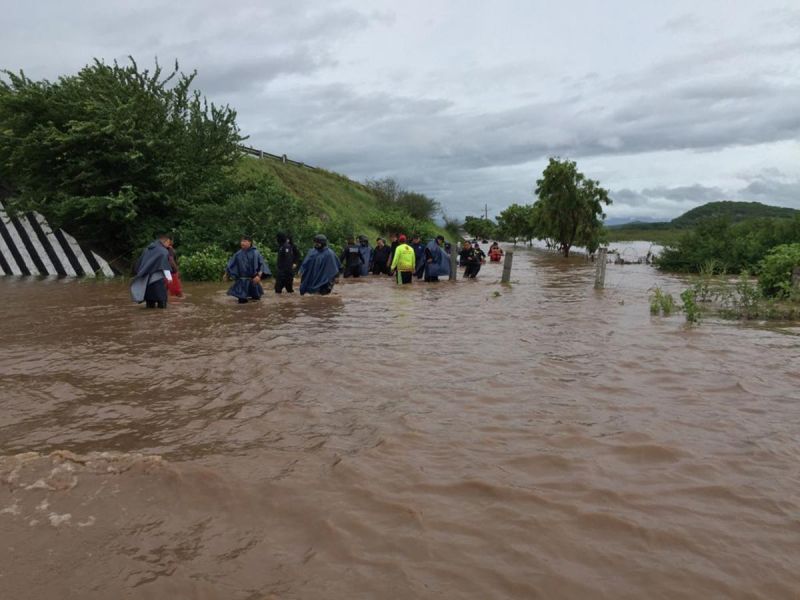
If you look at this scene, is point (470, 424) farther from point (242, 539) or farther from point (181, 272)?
point (181, 272)

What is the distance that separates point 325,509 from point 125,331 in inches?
254

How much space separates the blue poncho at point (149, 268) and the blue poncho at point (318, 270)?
11.1 ft

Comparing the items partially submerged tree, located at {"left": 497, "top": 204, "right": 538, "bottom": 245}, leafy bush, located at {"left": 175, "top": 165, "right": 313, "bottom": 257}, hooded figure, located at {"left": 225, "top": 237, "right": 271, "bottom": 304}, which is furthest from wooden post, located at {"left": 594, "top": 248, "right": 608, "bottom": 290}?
partially submerged tree, located at {"left": 497, "top": 204, "right": 538, "bottom": 245}

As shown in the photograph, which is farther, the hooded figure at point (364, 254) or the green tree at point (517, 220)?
the green tree at point (517, 220)

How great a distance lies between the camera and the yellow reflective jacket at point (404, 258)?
673 inches

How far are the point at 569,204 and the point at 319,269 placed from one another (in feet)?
99.8

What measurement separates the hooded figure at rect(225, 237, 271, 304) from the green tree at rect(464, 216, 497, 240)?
96.8 meters

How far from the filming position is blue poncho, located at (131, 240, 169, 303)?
1060 centimetres

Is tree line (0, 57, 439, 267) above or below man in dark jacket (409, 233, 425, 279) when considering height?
above

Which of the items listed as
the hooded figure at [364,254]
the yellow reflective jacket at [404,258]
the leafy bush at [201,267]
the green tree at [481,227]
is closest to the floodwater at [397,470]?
the leafy bush at [201,267]

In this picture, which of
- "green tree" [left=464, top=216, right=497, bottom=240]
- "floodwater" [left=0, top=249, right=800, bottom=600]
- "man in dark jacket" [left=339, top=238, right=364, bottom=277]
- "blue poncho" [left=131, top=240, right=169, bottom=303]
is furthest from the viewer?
"green tree" [left=464, top=216, right=497, bottom=240]

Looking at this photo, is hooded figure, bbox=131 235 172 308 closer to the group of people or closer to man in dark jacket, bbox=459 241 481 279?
the group of people

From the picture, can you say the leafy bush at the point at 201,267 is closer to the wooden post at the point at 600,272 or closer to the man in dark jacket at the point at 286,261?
the man in dark jacket at the point at 286,261

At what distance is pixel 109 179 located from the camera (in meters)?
17.2
